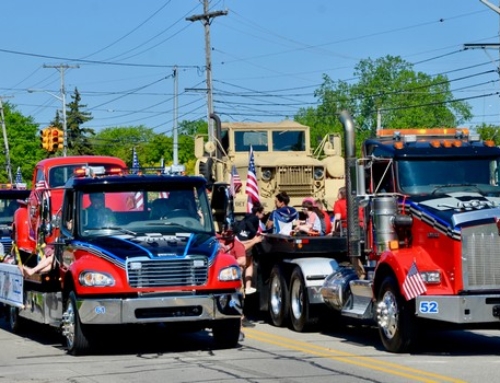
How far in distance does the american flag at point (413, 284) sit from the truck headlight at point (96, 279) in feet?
11.8

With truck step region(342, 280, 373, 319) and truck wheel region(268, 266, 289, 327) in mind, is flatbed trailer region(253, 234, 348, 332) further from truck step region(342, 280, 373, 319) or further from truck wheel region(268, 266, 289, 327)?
truck step region(342, 280, 373, 319)

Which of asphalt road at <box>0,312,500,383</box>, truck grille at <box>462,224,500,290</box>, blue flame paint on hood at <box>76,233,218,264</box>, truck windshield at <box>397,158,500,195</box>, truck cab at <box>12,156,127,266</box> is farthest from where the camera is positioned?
truck cab at <box>12,156,127,266</box>

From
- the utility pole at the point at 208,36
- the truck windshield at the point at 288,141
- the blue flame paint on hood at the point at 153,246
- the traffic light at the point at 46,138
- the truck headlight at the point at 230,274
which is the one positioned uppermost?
the utility pole at the point at 208,36

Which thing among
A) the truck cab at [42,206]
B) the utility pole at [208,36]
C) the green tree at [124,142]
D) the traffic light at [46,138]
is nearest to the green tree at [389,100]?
the green tree at [124,142]

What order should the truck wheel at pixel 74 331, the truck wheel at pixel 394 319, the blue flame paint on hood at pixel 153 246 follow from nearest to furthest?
the truck wheel at pixel 394 319, the blue flame paint on hood at pixel 153 246, the truck wheel at pixel 74 331

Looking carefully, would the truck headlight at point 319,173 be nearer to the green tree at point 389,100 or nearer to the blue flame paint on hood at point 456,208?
the blue flame paint on hood at point 456,208

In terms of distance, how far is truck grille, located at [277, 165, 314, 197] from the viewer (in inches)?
1125

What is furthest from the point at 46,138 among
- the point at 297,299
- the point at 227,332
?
the point at 227,332

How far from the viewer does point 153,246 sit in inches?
616

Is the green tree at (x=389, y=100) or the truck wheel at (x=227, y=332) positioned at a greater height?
the green tree at (x=389, y=100)

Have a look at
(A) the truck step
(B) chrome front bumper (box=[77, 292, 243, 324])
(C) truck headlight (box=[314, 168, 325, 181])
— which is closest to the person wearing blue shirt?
(A) the truck step

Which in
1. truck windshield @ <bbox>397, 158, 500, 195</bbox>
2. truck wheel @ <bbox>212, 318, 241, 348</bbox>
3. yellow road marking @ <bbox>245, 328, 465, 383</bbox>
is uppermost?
truck windshield @ <bbox>397, 158, 500, 195</bbox>

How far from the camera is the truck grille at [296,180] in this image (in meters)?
28.6

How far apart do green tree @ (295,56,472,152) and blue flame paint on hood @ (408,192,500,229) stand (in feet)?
260
